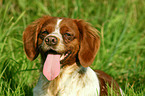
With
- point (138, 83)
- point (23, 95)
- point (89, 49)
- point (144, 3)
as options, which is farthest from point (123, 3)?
point (23, 95)

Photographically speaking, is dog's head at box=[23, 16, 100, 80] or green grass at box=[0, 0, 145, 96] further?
green grass at box=[0, 0, 145, 96]

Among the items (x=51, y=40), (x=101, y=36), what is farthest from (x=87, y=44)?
(x=101, y=36)

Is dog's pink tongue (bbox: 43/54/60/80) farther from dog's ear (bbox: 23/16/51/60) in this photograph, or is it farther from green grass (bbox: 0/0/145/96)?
green grass (bbox: 0/0/145/96)

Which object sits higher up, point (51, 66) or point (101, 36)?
point (101, 36)

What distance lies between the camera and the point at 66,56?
3.19 metres

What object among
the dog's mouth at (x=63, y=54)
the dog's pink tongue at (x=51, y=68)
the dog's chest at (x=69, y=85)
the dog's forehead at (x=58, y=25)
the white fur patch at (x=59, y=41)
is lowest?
the dog's chest at (x=69, y=85)

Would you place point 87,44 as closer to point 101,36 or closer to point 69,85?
point 69,85

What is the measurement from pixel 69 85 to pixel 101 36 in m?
2.17

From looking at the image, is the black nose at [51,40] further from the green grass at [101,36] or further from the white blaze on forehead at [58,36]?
the green grass at [101,36]

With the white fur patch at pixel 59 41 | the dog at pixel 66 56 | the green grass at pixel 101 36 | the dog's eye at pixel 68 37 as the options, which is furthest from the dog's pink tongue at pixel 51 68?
the green grass at pixel 101 36

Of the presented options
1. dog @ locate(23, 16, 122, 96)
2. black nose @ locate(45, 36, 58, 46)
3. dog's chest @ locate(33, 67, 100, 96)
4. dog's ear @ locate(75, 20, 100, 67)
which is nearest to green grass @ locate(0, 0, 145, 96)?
dog's chest @ locate(33, 67, 100, 96)

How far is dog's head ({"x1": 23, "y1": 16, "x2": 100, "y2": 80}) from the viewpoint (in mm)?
3090

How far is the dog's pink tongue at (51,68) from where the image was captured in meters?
3.09

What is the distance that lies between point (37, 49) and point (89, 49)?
684 mm
